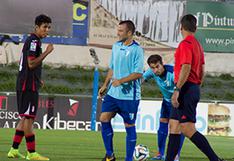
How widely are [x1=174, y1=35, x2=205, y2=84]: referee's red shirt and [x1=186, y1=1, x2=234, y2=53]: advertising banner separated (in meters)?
26.9

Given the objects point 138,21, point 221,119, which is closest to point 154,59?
point 221,119

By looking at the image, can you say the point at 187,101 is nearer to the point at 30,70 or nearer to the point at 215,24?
the point at 30,70

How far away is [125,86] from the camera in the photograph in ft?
37.3

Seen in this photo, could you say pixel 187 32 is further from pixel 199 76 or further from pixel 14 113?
pixel 14 113

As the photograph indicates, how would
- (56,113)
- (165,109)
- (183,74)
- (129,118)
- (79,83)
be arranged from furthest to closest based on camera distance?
(79,83) < (56,113) < (165,109) < (129,118) < (183,74)

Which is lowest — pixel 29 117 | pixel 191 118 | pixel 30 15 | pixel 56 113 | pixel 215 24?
pixel 56 113

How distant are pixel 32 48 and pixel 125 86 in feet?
5.05

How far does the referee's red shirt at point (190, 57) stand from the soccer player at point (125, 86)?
0.97 m

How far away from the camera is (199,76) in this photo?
10.6 metres

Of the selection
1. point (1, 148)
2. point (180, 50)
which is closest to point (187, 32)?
point (180, 50)

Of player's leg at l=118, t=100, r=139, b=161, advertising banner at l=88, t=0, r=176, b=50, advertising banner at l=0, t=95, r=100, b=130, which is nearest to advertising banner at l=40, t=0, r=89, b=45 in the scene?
advertising banner at l=88, t=0, r=176, b=50

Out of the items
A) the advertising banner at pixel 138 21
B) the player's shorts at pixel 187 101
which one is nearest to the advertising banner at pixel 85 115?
the advertising banner at pixel 138 21

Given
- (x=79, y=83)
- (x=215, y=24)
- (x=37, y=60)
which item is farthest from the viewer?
(x=215, y=24)

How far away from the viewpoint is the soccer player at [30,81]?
11.8 metres
